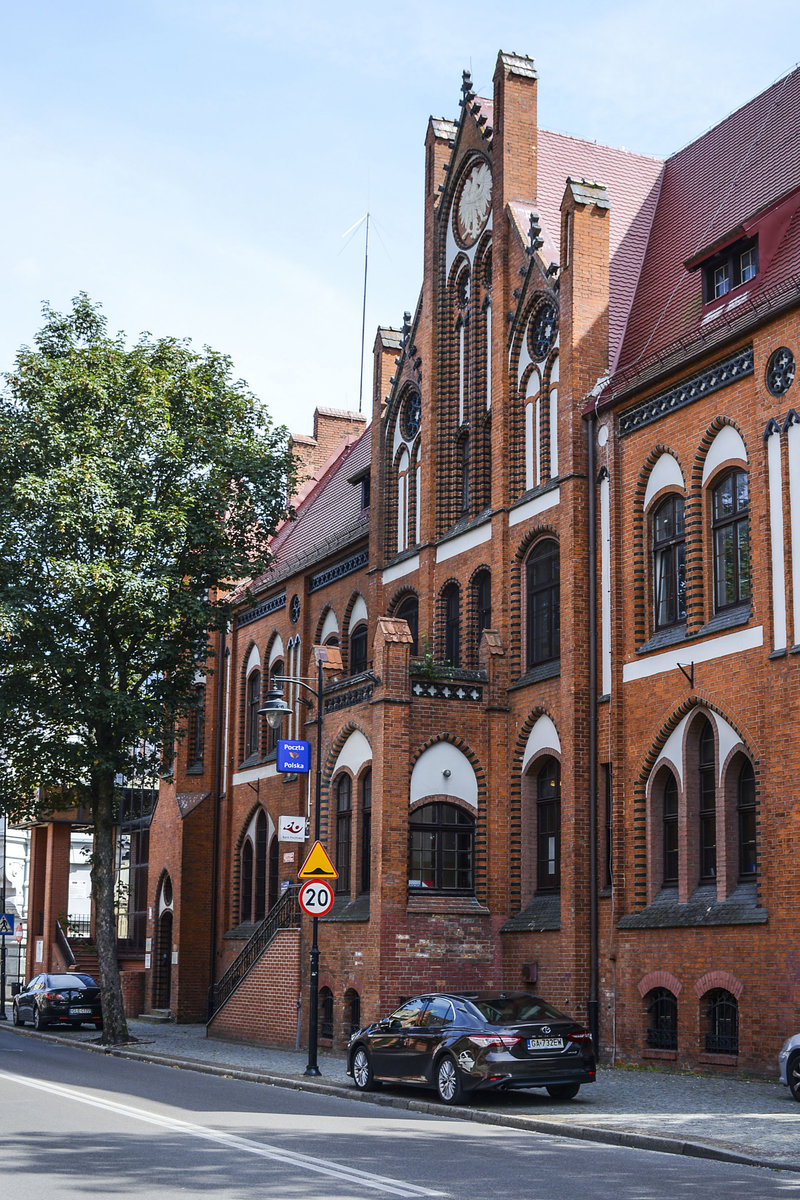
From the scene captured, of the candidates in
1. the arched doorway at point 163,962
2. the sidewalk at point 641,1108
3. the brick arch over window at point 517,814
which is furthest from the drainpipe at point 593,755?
the arched doorway at point 163,962

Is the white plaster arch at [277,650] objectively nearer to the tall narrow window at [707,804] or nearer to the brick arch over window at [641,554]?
the brick arch over window at [641,554]

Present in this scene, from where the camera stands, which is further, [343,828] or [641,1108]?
[343,828]

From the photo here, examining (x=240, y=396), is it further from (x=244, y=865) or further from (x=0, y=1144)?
(x=0, y=1144)

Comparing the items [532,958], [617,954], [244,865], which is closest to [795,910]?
[617,954]

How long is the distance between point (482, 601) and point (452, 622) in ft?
4.04

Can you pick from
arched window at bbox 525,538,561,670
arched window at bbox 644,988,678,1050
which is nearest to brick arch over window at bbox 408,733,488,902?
arched window at bbox 525,538,561,670

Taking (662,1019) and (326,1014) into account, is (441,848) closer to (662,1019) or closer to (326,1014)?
(326,1014)

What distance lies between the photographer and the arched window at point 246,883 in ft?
122

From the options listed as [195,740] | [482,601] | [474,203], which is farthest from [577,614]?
[195,740]

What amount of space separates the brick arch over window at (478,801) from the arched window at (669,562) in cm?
474

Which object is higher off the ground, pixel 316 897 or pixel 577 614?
pixel 577 614

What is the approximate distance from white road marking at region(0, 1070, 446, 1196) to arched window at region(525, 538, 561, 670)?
11027mm

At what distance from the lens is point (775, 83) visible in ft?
87.6

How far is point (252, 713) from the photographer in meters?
39.2
